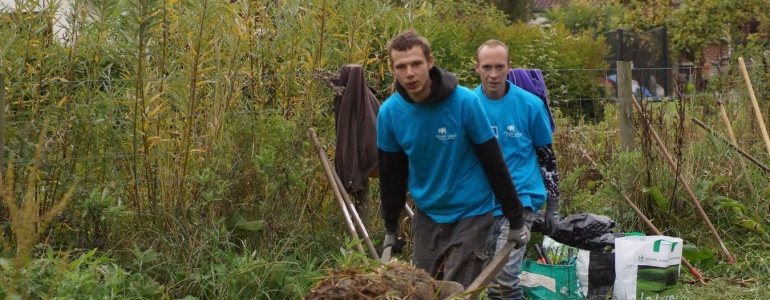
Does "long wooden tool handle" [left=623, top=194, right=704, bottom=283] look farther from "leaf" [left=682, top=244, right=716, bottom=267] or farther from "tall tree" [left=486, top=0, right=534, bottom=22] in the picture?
"tall tree" [left=486, top=0, right=534, bottom=22]

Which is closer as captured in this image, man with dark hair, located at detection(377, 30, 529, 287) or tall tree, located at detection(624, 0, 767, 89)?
man with dark hair, located at detection(377, 30, 529, 287)

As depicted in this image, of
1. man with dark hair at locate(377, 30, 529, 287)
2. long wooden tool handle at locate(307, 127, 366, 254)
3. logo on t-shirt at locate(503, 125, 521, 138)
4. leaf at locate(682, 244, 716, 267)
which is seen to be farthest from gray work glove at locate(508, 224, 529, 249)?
leaf at locate(682, 244, 716, 267)

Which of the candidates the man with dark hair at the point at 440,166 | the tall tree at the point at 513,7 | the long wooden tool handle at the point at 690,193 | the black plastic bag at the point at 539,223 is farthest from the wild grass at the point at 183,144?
the tall tree at the point at 513,7

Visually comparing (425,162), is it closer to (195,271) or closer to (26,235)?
(195,271)

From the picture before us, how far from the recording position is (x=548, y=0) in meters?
53.7

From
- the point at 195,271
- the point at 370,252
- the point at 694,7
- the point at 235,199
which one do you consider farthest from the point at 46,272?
the point at 694,7

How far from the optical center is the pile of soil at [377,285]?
3766 millimetres

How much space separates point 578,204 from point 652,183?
103 centimetres

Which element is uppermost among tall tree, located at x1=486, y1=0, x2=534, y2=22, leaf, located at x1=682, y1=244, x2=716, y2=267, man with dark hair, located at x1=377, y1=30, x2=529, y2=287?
tall tree, located at x1=486, y1=0, x2=534, y2=22

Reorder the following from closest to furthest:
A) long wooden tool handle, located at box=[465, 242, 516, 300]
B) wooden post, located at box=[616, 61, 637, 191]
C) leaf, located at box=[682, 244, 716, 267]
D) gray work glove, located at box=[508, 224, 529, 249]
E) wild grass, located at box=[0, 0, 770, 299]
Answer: long wooden tool handle, located at box=[465, 242, 516, 300]
gray work glove, located at box=[508, 224, 529, 249]
wild grass, located at box=[0, 0, 770, 299]
leaf, located at box=[682, 244, 716, 267]
wooden post, located at box=[616, 61, 637, 191]

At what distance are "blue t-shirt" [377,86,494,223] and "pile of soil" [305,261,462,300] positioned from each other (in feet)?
2.61

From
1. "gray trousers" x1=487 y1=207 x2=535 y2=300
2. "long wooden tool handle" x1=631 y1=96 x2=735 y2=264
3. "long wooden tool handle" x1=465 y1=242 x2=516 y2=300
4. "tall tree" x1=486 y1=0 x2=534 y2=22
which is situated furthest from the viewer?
"tall tree" x1=486 y1=0 x2=534 y2=22

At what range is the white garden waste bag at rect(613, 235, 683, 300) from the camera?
668cm

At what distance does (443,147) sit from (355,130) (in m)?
2.16
